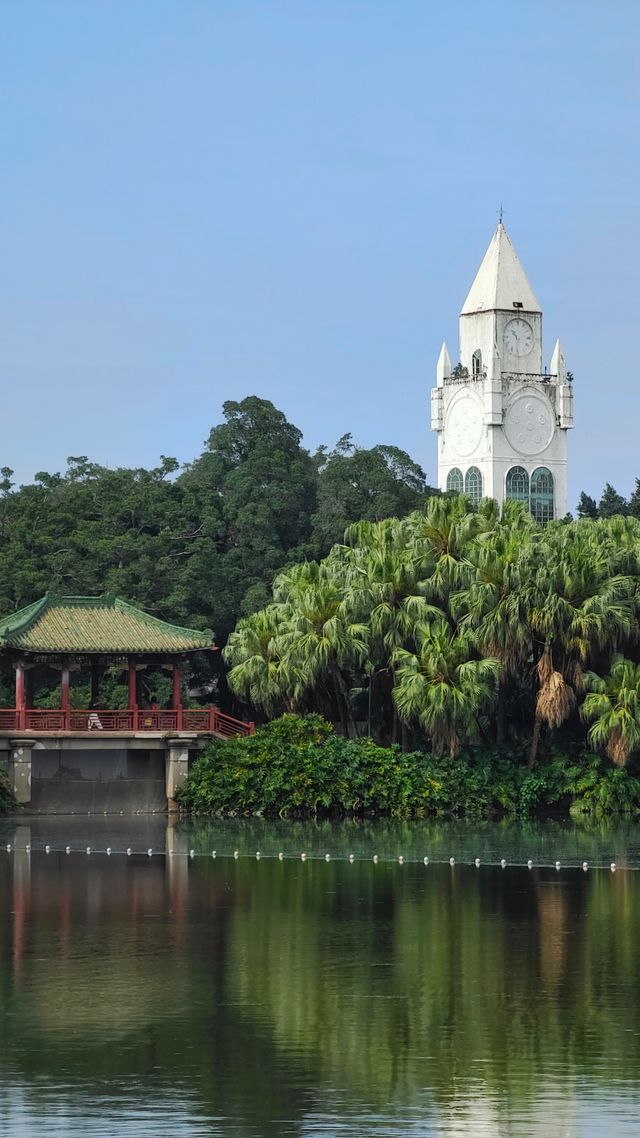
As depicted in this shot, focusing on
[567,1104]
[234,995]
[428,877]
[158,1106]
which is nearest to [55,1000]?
[234,995]

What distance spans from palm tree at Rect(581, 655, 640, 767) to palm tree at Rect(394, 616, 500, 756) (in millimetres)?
2216

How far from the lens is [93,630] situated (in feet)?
157

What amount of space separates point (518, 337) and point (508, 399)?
2684mm

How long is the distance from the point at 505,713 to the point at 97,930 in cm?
2336

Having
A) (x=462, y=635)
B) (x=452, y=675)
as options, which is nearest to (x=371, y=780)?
(x=452, y=675)

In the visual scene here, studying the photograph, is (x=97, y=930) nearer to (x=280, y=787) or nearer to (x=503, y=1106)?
(x=503, y=1106)

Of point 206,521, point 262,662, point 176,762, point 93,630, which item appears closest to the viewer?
point 93,630

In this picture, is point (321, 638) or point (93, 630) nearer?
point (321, 638)

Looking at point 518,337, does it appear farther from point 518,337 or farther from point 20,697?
point 20,697

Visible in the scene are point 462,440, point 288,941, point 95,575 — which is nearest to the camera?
point 288,941

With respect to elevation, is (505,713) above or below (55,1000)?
above

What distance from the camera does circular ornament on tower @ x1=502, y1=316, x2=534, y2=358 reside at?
8938 centimetres

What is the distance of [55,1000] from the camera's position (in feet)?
71.4

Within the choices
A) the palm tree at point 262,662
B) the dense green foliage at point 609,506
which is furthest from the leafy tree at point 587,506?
the palm tree at point 262,662
